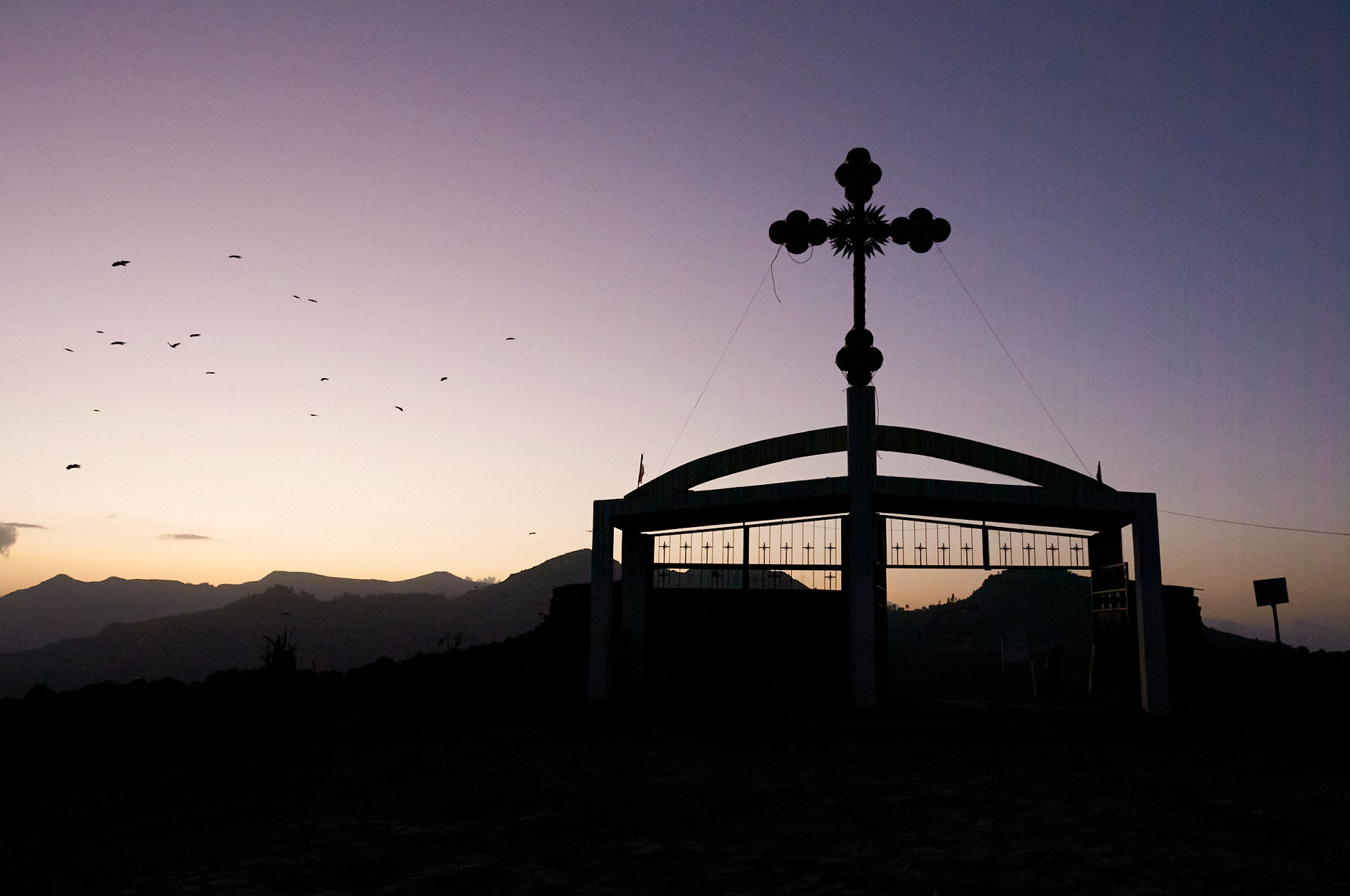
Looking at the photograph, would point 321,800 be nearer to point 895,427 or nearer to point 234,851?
point 234,851

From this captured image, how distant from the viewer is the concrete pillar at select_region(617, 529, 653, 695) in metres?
20.6

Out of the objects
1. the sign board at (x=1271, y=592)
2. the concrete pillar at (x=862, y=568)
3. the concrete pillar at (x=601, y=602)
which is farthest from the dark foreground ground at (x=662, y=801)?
the sign board at (x=1271, y=592)

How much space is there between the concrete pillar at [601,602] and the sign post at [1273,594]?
16601mm

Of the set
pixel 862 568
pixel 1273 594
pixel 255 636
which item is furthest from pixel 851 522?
pixel 255 636

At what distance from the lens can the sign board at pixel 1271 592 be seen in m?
21.5

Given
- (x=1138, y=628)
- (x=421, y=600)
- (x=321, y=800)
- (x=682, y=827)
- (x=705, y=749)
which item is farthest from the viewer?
(x=421, y=600)

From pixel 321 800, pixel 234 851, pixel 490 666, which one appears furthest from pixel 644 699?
pixel 234 851

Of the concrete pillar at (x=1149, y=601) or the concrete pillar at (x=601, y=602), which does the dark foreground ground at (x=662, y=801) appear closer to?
the concrete pillar at (x=1149, y=601)

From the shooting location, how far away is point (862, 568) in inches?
606

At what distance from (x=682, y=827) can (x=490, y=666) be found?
16.2 meters

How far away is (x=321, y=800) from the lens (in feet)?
31.2

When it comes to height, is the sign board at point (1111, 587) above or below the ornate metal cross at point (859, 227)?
below

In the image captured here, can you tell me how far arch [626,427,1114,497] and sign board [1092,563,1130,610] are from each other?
1.92 meters

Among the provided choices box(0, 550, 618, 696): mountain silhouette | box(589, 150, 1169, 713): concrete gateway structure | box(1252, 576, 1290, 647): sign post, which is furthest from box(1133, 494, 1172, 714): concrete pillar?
box(0, 550, 618, 696): mountain silhouette
